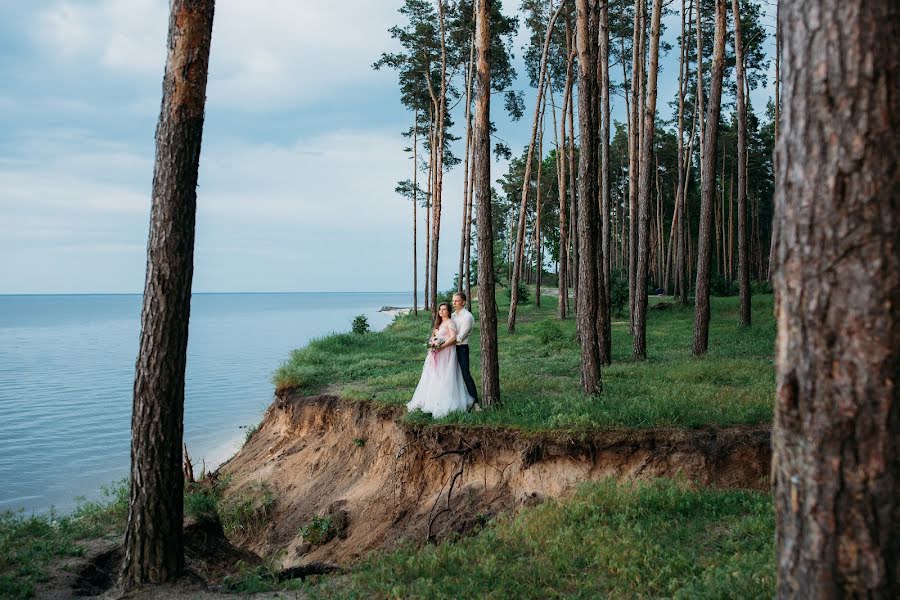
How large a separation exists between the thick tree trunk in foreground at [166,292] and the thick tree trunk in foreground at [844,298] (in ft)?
18.4

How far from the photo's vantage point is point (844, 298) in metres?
2.93

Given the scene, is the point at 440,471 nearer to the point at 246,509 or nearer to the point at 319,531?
the point at 319,531

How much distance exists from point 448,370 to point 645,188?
8392 millimetres

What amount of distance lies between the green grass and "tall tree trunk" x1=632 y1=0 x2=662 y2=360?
28.7 inches

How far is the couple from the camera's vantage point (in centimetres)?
1098

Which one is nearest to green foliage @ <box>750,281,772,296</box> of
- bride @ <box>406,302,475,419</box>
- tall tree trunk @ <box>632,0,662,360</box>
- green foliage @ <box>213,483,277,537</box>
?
tall tree trunk @ <box>632,0,662,360</box>

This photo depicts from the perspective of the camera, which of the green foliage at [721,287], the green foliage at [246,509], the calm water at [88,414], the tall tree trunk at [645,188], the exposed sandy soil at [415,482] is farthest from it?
the green foliage at [721,287]

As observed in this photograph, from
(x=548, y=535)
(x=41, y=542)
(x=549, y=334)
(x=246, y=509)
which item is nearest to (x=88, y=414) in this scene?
(x=246, y=509)

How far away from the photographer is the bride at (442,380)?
11.0 metres

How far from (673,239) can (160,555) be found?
41.4 m

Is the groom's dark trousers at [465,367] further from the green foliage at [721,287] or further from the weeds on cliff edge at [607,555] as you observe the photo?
the green foliage at [721,287]

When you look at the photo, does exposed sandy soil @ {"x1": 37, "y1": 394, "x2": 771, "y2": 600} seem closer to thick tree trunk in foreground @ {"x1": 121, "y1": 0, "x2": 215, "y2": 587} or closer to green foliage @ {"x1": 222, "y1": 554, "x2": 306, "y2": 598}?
green foliage @ {"x1": 222, "y1": 554, "x2": 306, "y2": 598}

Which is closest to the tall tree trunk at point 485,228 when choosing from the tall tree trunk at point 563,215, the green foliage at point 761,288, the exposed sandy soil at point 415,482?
the exposed sandy soil at point 415,482

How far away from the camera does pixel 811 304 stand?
301 cm
